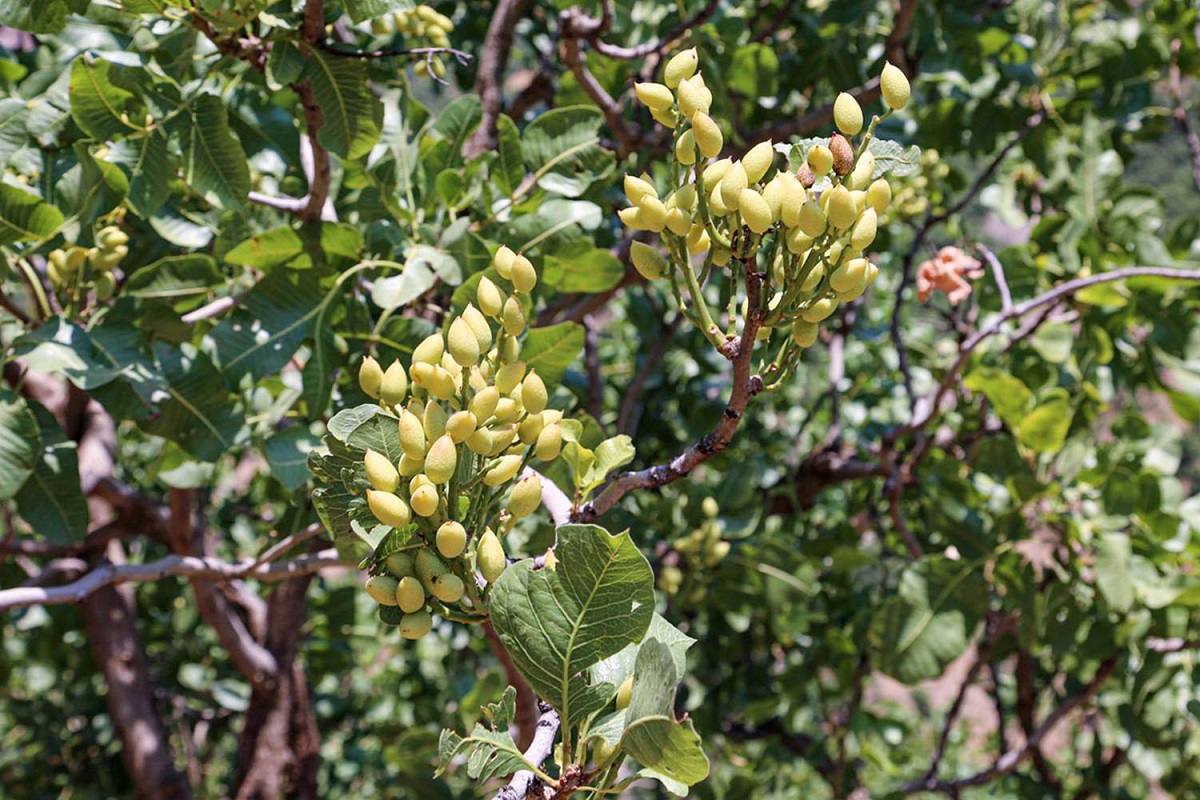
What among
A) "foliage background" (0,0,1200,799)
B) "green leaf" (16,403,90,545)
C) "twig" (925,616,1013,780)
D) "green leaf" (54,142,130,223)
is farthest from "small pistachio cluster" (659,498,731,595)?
"green leaf" (54,142,130,223)

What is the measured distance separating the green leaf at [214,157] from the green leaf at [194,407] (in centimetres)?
21

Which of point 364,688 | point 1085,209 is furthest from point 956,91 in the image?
point 364,688

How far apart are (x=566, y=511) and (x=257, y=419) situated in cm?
76

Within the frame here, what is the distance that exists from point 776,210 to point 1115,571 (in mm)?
1293

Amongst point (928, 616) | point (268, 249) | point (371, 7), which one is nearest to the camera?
point (371, 7)

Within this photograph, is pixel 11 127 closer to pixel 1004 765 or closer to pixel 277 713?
pixel 277 713

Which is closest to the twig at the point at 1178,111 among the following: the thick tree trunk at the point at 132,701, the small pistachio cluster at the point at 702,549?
the small pistachio cluster at the point at 702,549

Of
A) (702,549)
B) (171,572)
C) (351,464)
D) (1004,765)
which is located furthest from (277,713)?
(351,464)

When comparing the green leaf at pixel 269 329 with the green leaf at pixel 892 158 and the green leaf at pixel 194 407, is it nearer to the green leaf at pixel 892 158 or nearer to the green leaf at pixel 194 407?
the green leaf at pixel 194 407

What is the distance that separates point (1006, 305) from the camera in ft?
5.65

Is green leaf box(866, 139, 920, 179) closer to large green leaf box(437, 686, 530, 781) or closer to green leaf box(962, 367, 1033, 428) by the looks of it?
large green leaf box(437, 686, 530, 781)

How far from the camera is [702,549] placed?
2096 mm

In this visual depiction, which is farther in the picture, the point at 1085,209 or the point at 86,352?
the point at 1085,209

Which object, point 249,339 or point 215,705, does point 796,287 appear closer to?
point 249,339
